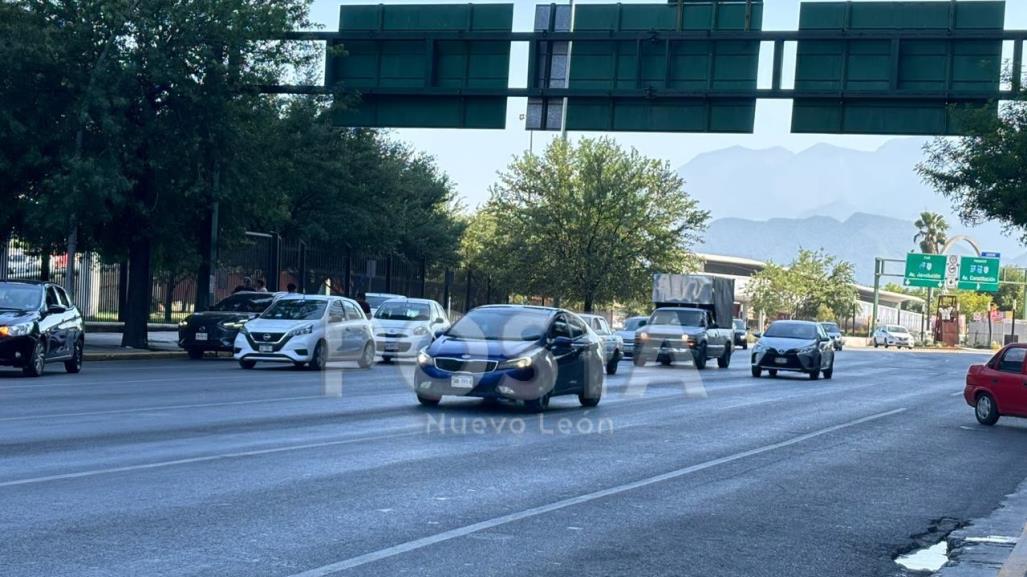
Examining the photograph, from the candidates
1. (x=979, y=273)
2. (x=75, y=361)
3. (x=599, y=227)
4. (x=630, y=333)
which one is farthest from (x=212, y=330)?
(x=979, y=273)

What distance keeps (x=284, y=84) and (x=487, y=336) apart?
18.6 meters

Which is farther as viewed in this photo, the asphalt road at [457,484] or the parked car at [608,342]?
the parked car at [608,342]

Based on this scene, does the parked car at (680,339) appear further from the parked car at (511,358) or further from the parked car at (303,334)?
the parked car at (511,358)

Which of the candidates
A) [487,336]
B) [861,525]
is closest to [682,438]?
[487,336]

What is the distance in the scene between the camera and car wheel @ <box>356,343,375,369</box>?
1307 inches

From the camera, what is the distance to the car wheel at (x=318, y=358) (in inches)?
1211

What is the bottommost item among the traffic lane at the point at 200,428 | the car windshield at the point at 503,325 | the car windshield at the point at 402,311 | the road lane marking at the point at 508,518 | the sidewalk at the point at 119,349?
the sidewalk at the point at 119,349

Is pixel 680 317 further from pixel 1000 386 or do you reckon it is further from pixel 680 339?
pixel 1000 386

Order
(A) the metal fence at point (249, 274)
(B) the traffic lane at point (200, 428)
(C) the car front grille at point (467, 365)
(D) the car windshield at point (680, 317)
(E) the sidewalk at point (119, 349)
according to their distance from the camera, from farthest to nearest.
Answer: (D) the car windshield at point (680, 317), (A) the metal fence at point (249, 274), (E) the sidewalk at point (119, 349), (C) the car front grille at point (467, 365), (B) the traffic lane at point (200, 428)

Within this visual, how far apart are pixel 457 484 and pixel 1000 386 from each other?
522 inches

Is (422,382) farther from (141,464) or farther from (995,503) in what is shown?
(995,503)

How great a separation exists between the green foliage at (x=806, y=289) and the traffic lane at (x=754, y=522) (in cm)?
10084

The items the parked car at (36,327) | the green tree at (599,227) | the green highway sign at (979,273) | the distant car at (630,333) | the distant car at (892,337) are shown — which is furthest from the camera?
the green highway sign at (979,273)

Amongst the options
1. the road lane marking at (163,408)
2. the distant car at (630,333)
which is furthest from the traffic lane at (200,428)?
the distant car at (630,333)
